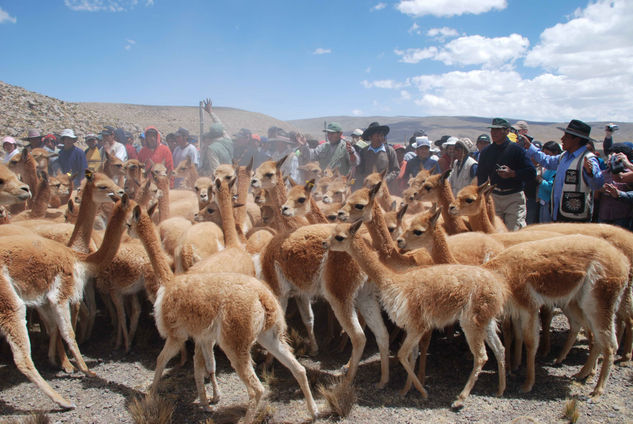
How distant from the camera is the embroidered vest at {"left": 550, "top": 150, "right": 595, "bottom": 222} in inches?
241

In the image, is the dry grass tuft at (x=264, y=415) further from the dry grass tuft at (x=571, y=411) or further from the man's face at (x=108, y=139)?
the man's face at (x=108, y=139)

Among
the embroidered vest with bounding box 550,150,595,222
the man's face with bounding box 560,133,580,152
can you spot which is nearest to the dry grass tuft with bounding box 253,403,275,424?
the embroidered vest with bounding box 550,150,595,222

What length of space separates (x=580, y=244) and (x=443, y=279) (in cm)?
153

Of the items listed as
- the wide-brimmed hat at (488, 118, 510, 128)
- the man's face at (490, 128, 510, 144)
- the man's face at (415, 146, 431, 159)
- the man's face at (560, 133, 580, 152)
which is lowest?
the man's face at (415, 146, 431, 159)

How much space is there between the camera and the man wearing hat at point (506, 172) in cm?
702

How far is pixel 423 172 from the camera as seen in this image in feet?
27.2

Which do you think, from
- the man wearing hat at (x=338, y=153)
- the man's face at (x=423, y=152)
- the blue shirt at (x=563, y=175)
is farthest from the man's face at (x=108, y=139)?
the blue shirt at (x=563, y=175)

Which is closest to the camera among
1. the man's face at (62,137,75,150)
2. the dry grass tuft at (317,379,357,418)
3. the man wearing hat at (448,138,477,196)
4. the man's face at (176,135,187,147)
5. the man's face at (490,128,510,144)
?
the dry grass tuft at (317,379,357,418)

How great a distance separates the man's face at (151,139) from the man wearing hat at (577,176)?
405 inches

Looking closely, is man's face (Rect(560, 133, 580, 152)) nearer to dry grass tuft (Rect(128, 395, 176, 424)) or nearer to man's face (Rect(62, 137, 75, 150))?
dry grass tuft (Rect(128, 395, 176, 424))

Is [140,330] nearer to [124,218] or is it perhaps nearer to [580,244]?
[124,218]

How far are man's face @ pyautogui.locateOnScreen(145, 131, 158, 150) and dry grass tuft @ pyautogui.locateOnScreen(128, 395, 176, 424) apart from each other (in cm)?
948

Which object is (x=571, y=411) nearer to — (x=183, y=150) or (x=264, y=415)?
(x=264, y=415)

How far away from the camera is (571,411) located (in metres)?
3.81
